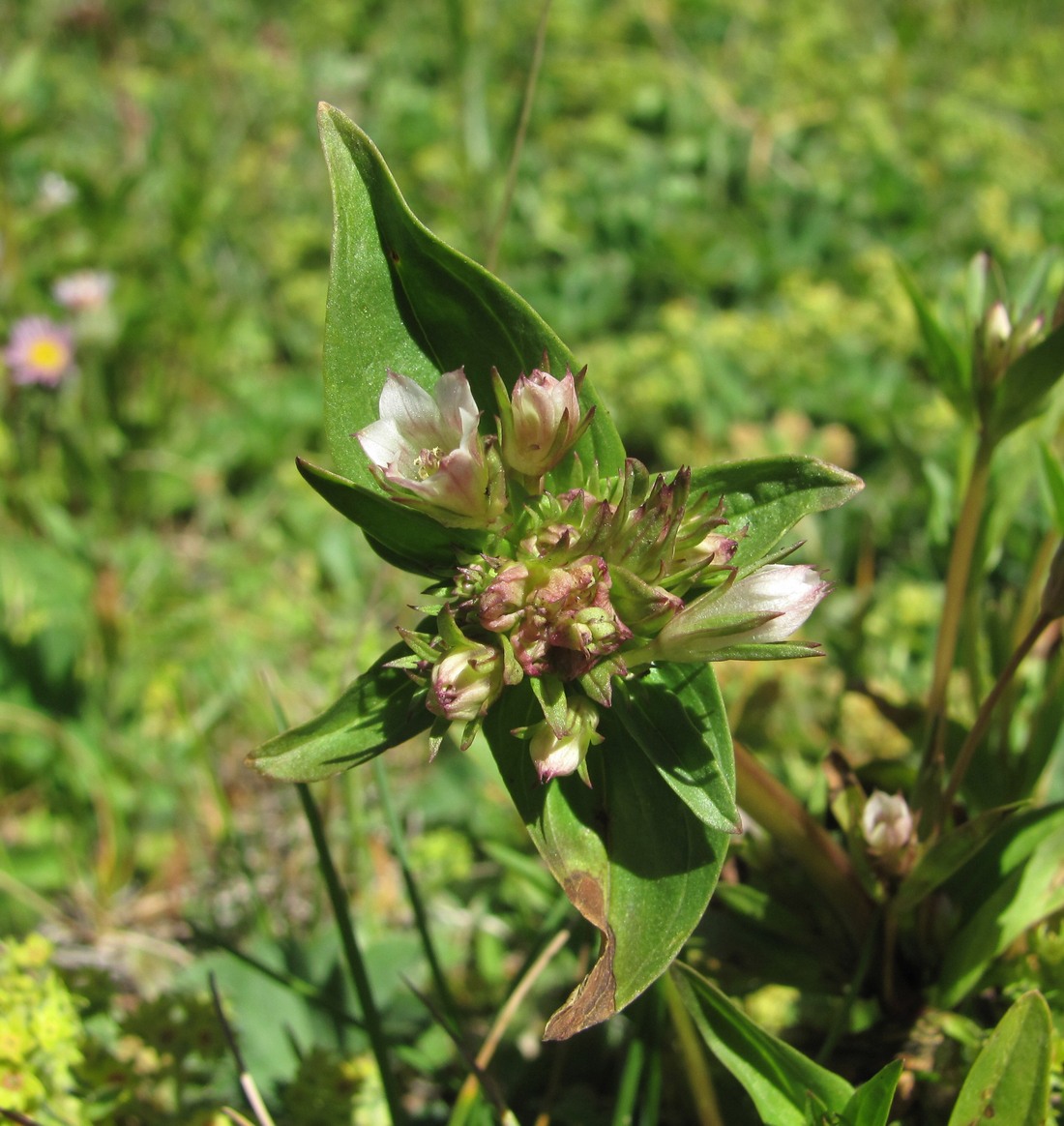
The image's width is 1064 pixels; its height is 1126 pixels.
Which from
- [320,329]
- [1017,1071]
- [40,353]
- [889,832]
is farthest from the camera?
[320,329]

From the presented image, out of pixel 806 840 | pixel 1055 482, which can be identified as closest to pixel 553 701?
pixel 806 840

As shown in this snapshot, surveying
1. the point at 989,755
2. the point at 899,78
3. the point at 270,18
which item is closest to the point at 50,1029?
the point at 989,755

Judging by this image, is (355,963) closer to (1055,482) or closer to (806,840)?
(806,840)

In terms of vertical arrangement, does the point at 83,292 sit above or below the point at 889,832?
above

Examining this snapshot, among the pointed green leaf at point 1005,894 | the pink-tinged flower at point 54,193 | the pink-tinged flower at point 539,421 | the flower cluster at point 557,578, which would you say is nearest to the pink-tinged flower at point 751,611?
the flower cluster at point 557,578

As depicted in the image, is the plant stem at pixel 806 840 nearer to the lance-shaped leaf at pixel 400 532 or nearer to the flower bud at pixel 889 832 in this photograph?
the flower bud at pixel 889 832

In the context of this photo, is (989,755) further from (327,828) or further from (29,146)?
(29,146)

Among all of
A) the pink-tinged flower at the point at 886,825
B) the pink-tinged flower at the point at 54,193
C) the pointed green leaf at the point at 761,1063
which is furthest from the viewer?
the pink-tinged flower at the point at 54,193

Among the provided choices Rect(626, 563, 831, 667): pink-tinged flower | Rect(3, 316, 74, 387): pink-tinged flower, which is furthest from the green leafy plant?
Rect(3, 316, 74, 387): pink-tinged flower
